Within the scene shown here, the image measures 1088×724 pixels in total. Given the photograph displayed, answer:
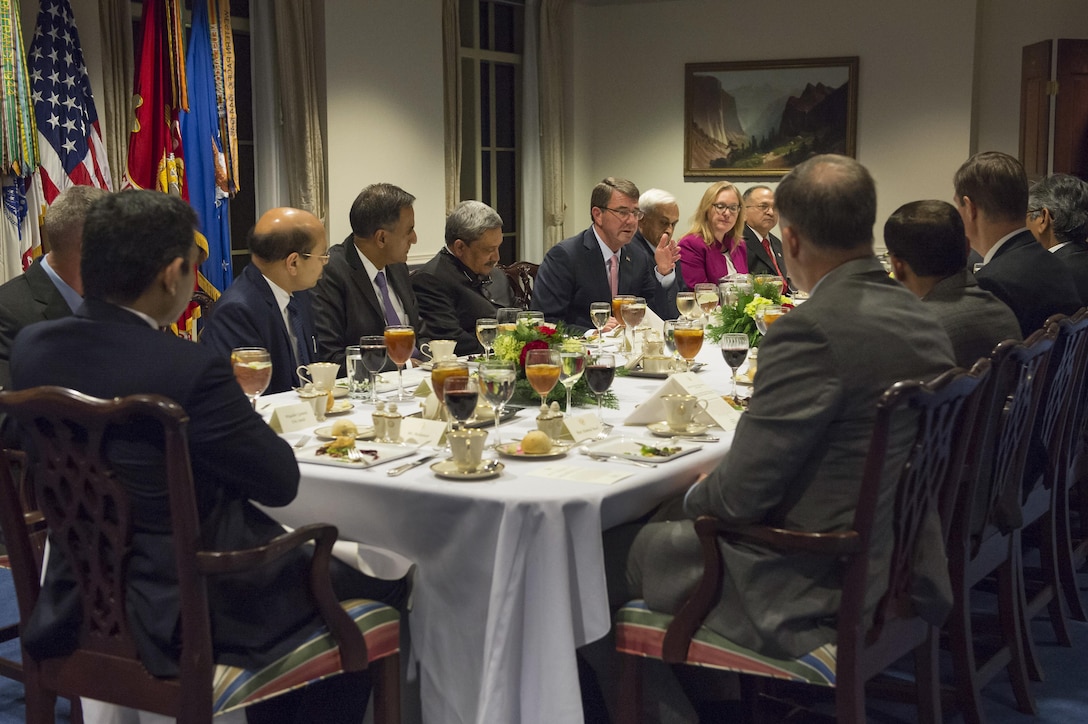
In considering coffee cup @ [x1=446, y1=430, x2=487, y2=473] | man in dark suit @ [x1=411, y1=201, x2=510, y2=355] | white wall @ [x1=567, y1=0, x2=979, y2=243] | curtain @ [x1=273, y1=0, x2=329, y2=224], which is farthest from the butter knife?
white wall @ [x1=567, y1=0, x2=979, y2=243]

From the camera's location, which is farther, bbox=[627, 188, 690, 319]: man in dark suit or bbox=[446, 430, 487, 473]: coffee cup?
bbox=[627, 188, 690, 319]: man in dark suit

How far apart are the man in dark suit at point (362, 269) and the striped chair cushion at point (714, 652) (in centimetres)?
238

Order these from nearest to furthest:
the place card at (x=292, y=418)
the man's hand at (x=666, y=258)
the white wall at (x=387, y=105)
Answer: the place card at (x=292, y=418), the man's hand at (x=666, y=258), the white wall at (x=387, y=105)

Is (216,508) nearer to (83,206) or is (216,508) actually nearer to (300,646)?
(300,646)

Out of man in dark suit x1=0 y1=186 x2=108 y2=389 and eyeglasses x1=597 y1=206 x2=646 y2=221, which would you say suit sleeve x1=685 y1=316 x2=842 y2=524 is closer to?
man in dark suit x1=0 y1=186 x2=108 y2=389

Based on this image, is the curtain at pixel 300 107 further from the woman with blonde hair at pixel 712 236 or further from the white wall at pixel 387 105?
the woman with blonde hair at pixel 712 236

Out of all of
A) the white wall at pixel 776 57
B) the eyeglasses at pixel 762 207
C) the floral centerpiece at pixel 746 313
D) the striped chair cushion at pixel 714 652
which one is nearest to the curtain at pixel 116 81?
the floral centerpiece at pixel 746 313

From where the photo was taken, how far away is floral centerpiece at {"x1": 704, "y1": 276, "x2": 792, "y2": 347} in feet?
14.0

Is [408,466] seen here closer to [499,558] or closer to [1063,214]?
[499,558]

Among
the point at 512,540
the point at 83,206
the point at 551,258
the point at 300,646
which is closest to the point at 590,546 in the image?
the point at 512,540

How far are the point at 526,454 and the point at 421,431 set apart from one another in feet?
1.00

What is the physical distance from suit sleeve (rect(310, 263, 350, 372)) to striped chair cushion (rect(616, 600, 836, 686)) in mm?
2414

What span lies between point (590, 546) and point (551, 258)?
3580 millimetres

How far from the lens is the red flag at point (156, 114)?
6211mm
